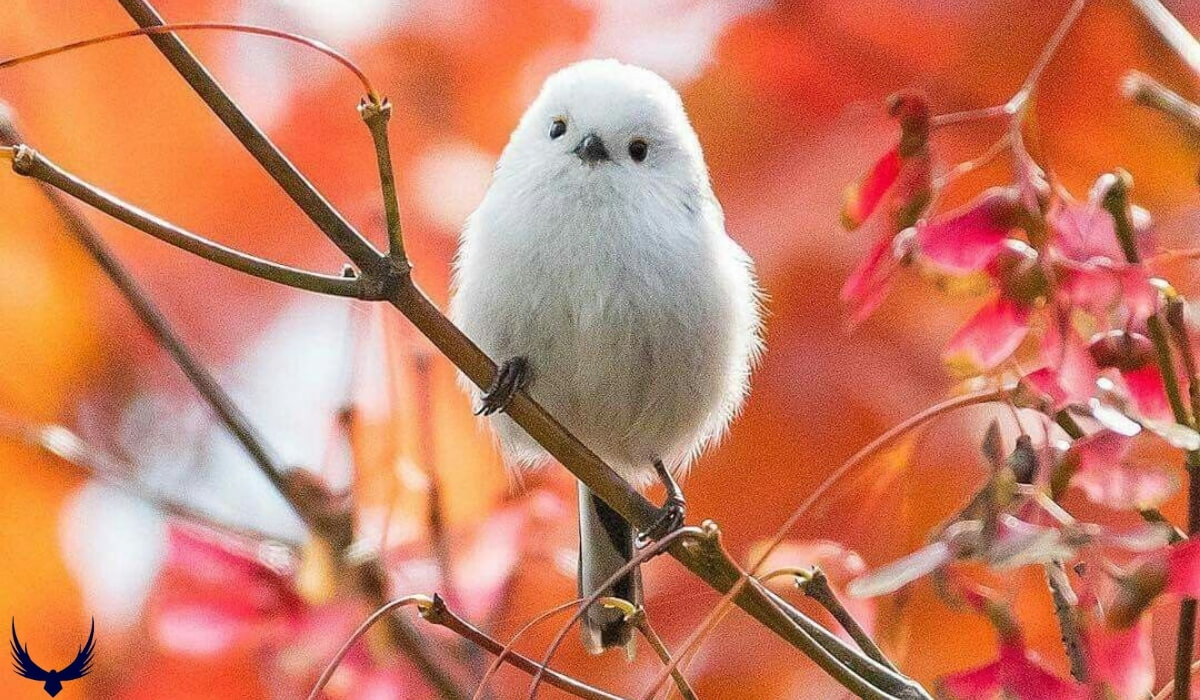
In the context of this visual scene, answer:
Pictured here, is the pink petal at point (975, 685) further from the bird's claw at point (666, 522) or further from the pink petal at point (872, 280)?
the bird's claw at point (666, 522)

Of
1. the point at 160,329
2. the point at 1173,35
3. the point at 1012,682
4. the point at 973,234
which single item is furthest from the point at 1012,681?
the point at 160,329

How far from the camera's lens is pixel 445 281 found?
6.16ft

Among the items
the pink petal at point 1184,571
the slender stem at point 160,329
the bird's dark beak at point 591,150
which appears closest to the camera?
the pink petal at point 1184,571

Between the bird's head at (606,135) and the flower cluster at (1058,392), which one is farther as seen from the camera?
the bird's head at (606,135)

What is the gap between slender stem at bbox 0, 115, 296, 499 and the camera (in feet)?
3.50

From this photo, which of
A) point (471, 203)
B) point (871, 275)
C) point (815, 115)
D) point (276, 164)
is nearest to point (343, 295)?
point (276, 164)

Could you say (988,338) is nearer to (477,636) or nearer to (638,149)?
(477,636)

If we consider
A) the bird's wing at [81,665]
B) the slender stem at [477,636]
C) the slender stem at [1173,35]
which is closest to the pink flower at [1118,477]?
the slender stem at [1173,35]

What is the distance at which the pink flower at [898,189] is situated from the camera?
84 centimetres

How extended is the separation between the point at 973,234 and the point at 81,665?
1.14 metres

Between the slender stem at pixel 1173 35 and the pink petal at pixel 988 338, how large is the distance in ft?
0.54

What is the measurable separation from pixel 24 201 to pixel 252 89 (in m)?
0.31

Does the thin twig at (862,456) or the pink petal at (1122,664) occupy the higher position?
the thin twig at (862,456)

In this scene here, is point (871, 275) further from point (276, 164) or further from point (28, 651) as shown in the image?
point (28, 651)
